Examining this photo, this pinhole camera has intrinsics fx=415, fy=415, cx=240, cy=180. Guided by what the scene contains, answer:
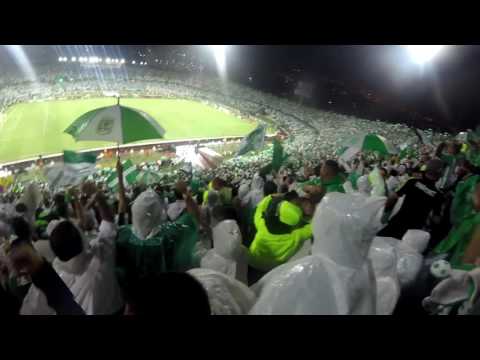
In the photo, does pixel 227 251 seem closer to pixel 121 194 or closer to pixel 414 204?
pixel 121 194

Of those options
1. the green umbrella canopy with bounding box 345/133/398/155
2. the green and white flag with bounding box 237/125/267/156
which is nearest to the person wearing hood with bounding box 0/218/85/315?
the green and white flag with bounding box 237/125/267/156

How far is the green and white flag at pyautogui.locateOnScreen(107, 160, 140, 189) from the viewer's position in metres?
3.66

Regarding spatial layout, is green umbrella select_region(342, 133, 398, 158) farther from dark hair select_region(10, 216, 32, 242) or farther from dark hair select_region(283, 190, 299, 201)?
dark hair select_region(10, 216, 32, 242)

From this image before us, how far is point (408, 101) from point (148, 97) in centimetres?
256

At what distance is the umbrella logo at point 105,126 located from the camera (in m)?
3.42

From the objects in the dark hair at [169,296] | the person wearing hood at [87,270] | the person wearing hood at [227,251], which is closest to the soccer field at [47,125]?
the person wearing hood at [87,270]

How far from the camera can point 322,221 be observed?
200cm

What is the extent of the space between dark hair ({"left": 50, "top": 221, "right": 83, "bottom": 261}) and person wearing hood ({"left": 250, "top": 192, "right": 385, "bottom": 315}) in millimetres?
1397

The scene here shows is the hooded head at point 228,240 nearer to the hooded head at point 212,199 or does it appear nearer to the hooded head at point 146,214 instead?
the hooded head at point 146,214

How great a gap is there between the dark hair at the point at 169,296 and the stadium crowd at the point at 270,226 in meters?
0.39

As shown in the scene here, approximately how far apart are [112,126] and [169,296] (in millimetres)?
2337

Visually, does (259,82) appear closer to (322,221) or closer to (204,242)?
(204,242)

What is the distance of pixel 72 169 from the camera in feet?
11.6
